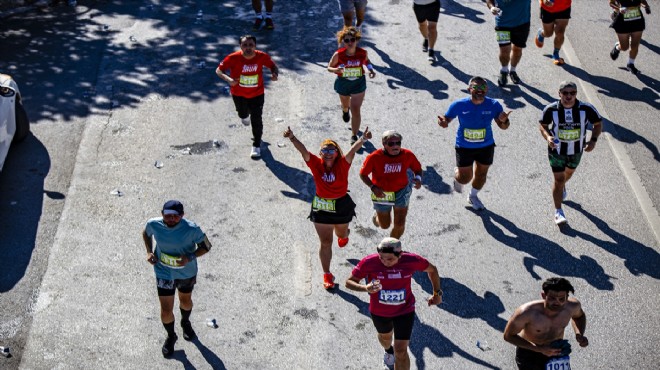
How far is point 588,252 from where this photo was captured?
10.0m

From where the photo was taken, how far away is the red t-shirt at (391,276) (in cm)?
772

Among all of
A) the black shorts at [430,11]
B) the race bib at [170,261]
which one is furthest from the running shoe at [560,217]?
the black shorts at [430,11]

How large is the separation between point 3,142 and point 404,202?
560 cm

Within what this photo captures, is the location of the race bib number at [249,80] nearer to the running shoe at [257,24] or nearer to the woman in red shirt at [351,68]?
the woman in red shirt at [351,68]

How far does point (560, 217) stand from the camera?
34.7 feet

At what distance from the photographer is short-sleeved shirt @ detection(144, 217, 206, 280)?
821 cm

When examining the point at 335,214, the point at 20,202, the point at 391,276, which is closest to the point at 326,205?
the point at 335,214

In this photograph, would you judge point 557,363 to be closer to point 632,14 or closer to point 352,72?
point 352,72

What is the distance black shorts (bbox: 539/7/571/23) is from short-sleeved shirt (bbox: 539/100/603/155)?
4.75m

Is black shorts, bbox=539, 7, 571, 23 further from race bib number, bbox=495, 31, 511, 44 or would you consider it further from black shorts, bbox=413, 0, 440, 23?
black shorts, bbox=413, 0, 440, 23

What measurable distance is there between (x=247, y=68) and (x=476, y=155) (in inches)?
130

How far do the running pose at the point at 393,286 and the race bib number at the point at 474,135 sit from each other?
3.07 meters

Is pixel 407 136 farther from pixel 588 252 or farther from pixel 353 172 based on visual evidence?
pixel 588 252

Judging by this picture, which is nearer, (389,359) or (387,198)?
(389,359)
